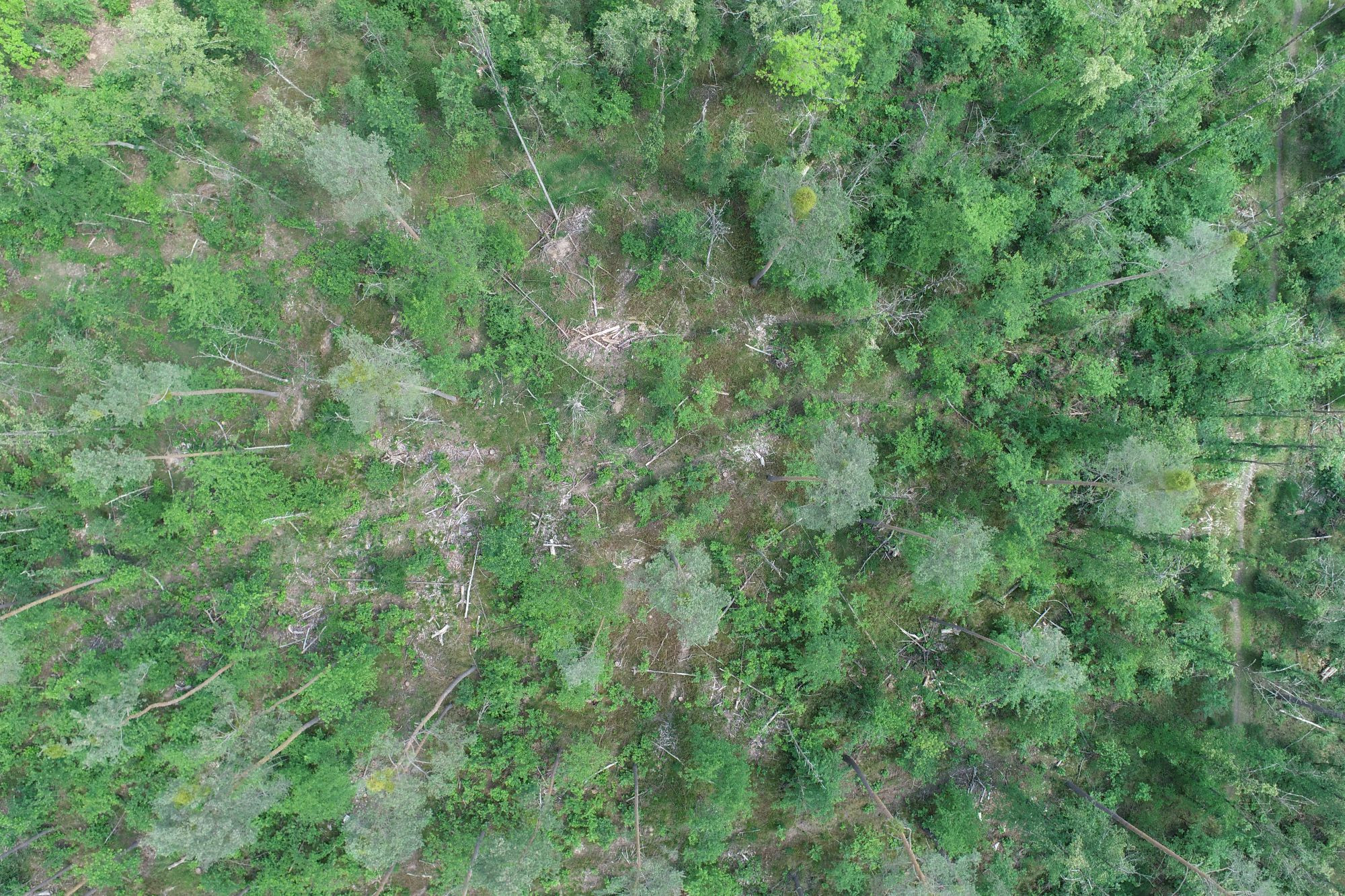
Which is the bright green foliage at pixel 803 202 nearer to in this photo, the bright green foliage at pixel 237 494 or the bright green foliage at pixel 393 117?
the bright green foliage at pixel 393 117

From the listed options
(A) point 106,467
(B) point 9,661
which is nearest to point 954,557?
(A) point 106,467

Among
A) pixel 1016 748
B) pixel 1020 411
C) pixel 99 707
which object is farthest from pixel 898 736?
pixel 99 707

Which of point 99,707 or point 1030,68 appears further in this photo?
point 1030,68

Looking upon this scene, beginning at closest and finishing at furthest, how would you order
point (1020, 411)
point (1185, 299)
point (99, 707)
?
1. point (99, 707)
2. point (1185, 299)
3. point (1020, 411)

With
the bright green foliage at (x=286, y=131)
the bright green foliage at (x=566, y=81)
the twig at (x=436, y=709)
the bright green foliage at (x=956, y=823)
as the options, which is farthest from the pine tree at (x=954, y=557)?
the bright green foliage at (x=286, y=131)

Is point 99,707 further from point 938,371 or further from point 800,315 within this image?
point 938,371

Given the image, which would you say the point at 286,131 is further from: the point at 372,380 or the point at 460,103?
the point at 372,380
